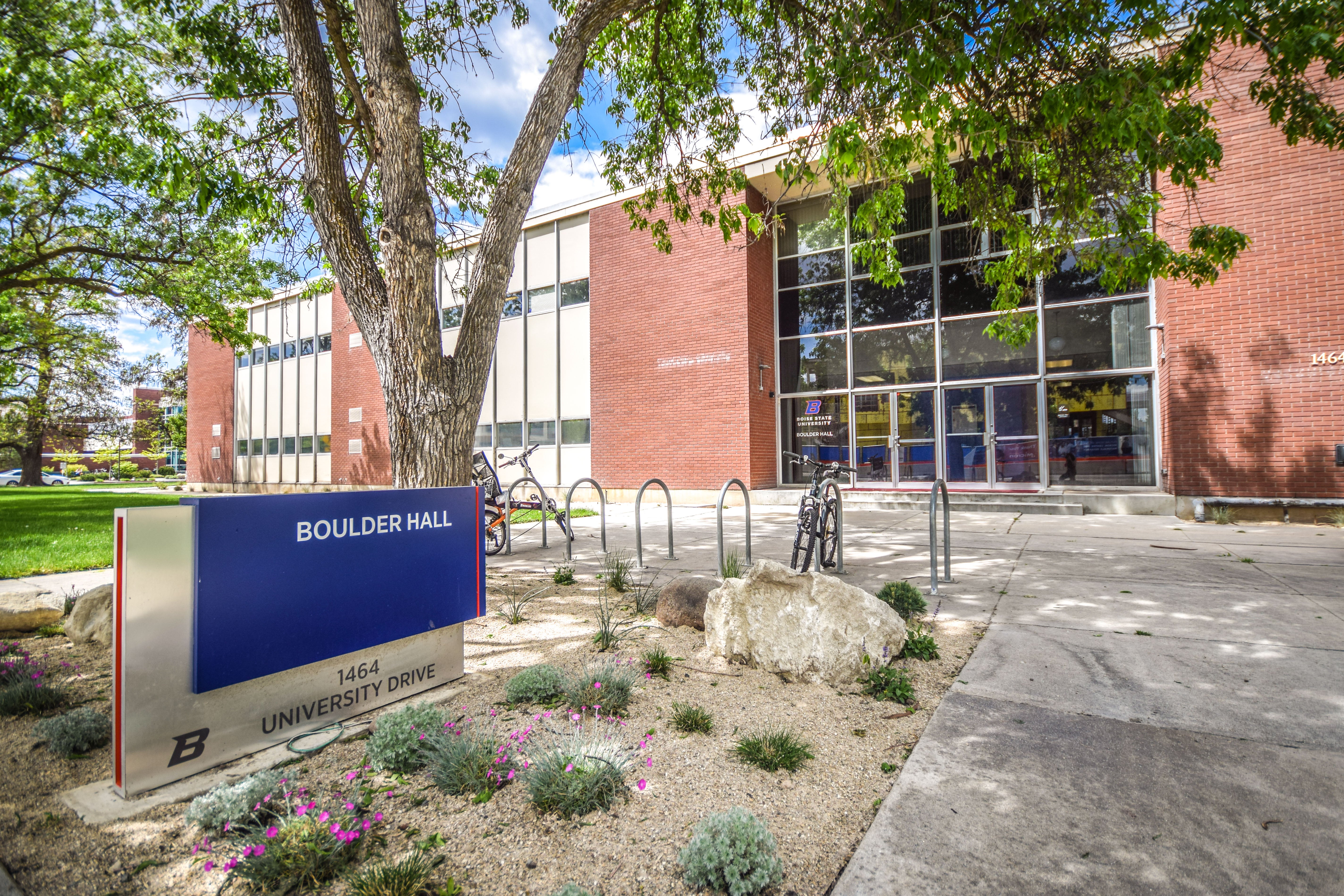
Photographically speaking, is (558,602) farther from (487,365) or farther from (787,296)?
(787,296)

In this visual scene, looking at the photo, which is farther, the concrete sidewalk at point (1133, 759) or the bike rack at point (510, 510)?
the bike rack at point (510, 510)

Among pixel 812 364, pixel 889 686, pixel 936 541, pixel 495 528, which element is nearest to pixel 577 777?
pixel 889 686

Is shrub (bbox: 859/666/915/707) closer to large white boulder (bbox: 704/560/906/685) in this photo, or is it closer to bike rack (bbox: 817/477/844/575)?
large white boulder (bbox: 704/560/906/685)

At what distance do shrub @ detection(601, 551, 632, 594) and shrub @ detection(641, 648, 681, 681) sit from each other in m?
1.80

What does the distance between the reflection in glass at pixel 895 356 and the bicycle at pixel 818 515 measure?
932 cm

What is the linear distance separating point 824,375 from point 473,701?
524 inches

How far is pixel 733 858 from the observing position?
1.68 meters

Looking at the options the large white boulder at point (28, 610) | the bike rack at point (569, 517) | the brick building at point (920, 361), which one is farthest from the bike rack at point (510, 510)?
the large white boulder at point (28, 610)

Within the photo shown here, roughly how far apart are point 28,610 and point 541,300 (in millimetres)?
14247

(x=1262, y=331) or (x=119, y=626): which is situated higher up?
(x=1262, y=331)

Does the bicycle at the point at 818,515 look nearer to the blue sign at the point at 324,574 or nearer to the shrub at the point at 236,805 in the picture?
the blue sign at the point at 324,574

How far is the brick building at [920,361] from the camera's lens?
9.62m

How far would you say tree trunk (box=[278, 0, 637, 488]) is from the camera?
4477 millimetres

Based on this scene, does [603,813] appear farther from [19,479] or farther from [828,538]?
[19,479]
